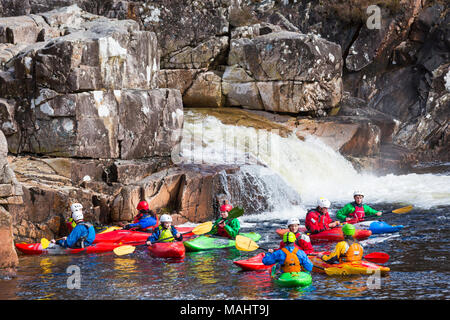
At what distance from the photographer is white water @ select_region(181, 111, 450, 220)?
49.7 feet

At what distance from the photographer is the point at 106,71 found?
13406mm

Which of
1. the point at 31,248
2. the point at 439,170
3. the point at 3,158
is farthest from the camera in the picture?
the point at 439,170

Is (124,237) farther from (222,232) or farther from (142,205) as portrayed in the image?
(222,232)

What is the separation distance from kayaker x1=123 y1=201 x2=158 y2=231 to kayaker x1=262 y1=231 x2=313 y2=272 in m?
3.98

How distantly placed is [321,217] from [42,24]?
32.7ft

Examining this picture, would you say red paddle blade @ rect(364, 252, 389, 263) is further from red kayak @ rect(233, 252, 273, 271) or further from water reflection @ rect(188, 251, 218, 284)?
water reflection @ rect(188, 251, 218, 284)

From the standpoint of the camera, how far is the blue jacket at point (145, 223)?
11891 mm

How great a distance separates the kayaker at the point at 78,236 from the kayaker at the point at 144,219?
1.10 meters

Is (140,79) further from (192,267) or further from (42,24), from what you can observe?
(192,267)

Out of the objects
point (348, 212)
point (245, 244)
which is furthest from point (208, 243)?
point (348, 212)

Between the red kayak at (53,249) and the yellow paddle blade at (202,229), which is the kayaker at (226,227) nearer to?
the yellow paddle blade at (202,229)

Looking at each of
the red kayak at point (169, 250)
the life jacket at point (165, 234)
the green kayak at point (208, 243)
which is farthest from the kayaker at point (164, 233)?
the red kayak at point (169, 250)

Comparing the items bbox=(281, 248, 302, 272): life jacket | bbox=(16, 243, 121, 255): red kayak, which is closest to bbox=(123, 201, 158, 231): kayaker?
bbox=(16, 243, 121, 255): red kayak
